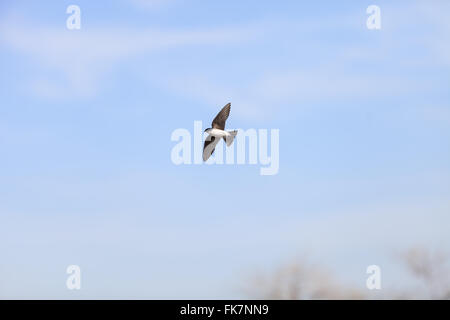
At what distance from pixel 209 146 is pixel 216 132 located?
85 centimetres

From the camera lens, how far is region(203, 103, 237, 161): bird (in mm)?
33406

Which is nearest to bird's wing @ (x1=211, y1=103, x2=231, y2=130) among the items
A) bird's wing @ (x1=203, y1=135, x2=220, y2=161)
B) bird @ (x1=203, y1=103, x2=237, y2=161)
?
bird @ (x1=203, y1=103, x2=237, y2=161)

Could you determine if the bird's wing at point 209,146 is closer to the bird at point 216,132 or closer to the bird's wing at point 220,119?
the bird at point 216,132

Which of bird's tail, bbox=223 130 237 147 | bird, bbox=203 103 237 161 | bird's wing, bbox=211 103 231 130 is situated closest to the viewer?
bird's tail, bbox=223 130 237 147

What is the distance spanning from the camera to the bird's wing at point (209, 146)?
3350cm

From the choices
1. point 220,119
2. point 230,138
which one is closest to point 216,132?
point 220,119

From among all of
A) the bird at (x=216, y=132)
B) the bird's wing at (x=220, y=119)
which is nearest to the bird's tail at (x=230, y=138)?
the bird at (x=216, y=132)

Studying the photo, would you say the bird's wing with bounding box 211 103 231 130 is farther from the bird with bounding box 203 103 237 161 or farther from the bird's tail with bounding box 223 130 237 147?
the bird's tail with bounding box 223 130 237 147

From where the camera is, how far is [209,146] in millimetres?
33781

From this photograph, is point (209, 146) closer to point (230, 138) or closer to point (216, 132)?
point (216, 132)

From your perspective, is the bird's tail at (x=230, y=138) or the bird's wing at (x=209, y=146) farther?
the bird's wing at (x=209, y=146)
